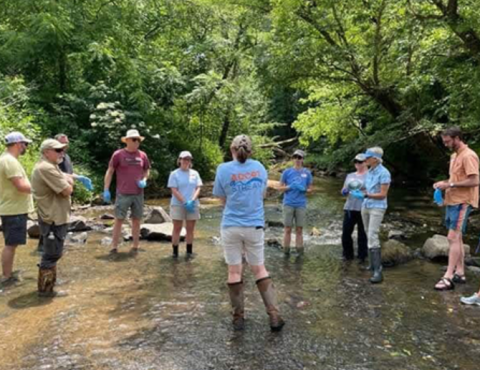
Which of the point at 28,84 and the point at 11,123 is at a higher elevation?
the point at 28,84

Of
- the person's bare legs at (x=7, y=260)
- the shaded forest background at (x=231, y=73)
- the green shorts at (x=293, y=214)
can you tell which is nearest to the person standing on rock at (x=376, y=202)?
the green shorts at (x=293, y=214)

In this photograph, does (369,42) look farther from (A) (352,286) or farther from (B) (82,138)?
(B) (82,138)

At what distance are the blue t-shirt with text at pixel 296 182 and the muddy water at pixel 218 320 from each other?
1.13 meters

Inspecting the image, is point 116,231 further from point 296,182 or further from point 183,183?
point 296,182

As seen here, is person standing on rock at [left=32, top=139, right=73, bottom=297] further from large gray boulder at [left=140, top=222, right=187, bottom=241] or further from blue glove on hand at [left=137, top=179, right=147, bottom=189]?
large gray boulder at [left=140, top=222, right=187, bottom=241]

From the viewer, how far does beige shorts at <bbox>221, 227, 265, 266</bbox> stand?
16.2 feet

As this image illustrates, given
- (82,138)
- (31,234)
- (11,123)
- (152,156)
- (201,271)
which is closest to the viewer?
(201,271)

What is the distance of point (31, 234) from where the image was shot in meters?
9.36

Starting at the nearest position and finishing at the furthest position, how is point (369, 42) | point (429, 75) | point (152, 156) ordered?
point (429, 75) < point (369, 42) < point (152, 156)

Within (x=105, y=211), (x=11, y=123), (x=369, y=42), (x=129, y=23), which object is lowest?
(x=105, y=211)

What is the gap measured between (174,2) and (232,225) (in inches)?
811

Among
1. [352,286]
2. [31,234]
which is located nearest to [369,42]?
[352,286]

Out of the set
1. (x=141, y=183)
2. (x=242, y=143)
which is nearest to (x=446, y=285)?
(x=242, y=143)

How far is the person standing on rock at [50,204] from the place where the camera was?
18.6 ft
